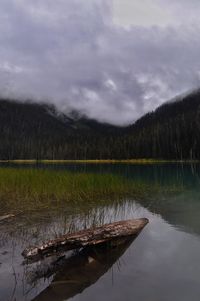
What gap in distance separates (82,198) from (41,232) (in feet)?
25.6

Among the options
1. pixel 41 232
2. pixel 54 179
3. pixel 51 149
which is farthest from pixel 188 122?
pixel 41 232

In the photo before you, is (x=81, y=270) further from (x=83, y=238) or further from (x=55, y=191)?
(x=55, y=191)

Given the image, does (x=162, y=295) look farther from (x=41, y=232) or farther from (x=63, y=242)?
(x=41, y=232)

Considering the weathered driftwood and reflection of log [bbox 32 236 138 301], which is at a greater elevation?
the weathered driftwood

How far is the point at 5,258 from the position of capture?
928 cm

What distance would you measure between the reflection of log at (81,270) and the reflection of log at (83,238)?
314mm

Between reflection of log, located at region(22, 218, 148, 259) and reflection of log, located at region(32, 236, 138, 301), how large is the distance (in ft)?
1.03

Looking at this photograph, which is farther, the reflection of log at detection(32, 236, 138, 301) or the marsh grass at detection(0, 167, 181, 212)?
the marsh grass at detection(0, 167, 181, 212)

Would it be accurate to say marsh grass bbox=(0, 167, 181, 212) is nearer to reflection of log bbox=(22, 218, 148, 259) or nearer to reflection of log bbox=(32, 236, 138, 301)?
reflection of log bbox=(22, 218, 148, 259)

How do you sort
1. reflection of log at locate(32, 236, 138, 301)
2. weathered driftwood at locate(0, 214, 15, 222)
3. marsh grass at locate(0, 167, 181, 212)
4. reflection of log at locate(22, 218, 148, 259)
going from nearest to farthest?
reflection of log at locate(32, 236, 138, 301) < reflection of log at locate(22, 218, 148, 259) < weathered driftwood at locate(0, 214, 15, 222) < marsh grass at locate(0, 167, 181, 212)

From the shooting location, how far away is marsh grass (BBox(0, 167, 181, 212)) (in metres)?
17.7

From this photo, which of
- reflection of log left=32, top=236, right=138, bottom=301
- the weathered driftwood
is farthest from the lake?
the weathered driftwood

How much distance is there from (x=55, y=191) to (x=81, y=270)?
11.2m

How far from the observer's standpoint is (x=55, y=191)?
1969 centimetres
